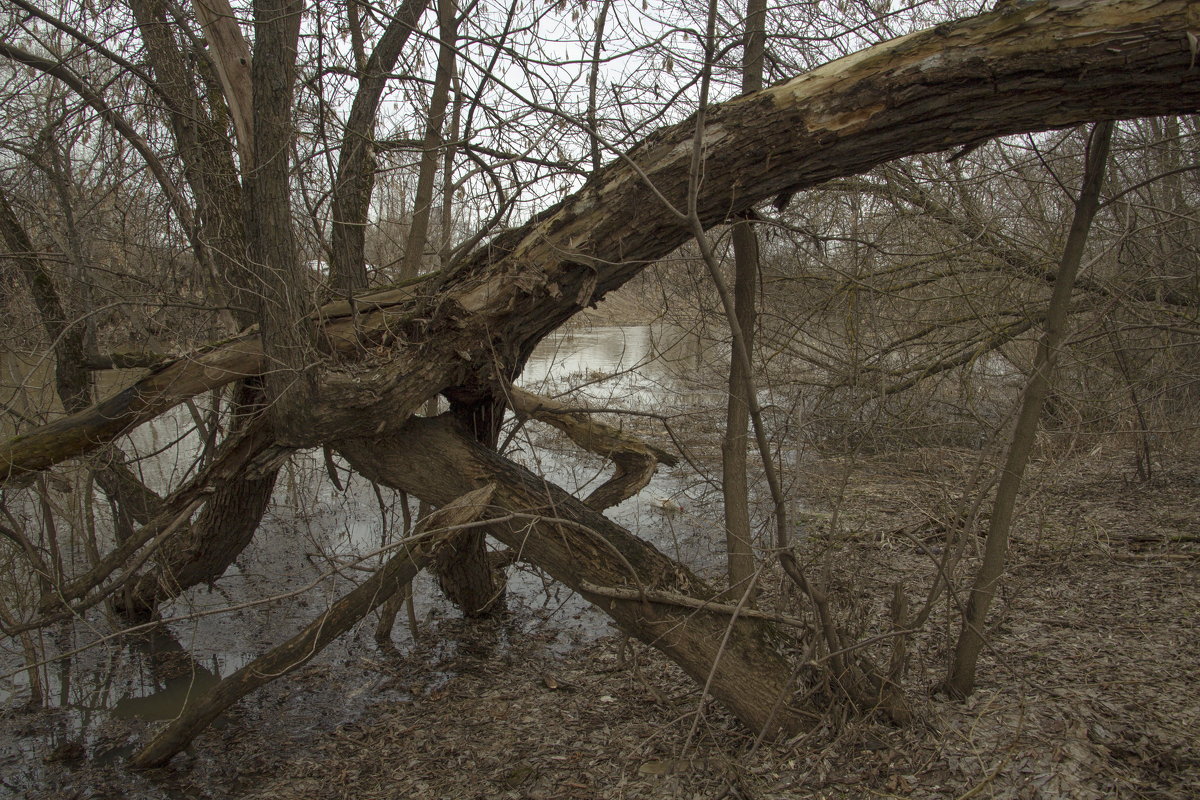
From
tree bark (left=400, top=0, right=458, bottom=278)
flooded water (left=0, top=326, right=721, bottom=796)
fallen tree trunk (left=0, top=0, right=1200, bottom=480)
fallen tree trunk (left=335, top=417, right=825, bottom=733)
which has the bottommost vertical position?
flooded water (left=0, top=326, right=721, bottom=796)

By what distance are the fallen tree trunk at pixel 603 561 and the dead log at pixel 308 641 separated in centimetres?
35

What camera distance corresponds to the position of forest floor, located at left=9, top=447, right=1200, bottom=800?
312 cm

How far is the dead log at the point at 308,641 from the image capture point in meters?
3.99

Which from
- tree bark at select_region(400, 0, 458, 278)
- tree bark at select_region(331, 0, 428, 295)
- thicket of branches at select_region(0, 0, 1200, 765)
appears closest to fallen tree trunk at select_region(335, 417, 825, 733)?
thicket of branches at select_region(0, 0, 1200, 765)

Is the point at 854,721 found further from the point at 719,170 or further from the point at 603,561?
the point at 719,170

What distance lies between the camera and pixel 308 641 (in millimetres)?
4137

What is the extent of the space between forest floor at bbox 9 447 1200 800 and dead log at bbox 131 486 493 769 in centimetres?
26

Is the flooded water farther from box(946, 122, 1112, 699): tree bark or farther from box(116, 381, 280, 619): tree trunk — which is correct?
box(946, 122, 1112, 699): tree bark

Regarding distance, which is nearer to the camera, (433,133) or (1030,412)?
(1030,412)

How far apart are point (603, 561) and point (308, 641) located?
5.25 ft

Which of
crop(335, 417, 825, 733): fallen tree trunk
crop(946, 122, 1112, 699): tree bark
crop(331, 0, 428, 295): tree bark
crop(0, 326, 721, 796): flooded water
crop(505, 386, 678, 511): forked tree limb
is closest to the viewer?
crop(946, 122, 1112, 699): tree bark

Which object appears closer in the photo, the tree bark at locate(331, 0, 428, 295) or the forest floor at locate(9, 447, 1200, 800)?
the forest floor at locate(9, 447, 1200, 800)

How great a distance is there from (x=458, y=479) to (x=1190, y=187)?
691cm

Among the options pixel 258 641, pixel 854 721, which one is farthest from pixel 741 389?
pixel 258 641
